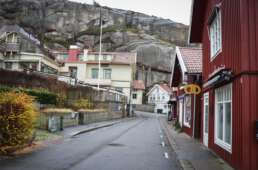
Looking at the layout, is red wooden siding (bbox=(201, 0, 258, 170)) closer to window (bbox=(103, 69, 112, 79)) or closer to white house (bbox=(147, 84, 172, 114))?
window (bbox=(103, 69, 112, 79))

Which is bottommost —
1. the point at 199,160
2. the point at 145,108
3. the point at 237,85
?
the point at 199,160

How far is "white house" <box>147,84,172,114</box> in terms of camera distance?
82562 millimetres

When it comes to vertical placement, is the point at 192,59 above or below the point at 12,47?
below

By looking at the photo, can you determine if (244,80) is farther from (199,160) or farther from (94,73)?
(94,73)

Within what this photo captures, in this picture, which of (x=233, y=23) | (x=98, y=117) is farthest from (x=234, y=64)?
(x=98, y=117)

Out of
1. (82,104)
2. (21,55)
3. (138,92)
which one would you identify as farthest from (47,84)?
(138,92)

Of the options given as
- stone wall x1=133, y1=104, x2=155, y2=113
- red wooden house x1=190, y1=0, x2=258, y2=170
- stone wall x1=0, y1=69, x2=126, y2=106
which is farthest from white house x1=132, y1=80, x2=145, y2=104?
red wooden house x1=190, y1=0, x2=258, y2=170

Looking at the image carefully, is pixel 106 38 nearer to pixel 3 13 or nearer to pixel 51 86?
pixel 3 13

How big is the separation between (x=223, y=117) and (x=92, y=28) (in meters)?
86.6

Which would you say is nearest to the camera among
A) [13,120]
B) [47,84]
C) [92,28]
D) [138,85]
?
[13,120]

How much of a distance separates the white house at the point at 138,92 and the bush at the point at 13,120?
66.8 m

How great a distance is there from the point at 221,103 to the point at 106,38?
263 feet

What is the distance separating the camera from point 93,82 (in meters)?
60.0

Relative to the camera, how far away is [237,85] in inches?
342
